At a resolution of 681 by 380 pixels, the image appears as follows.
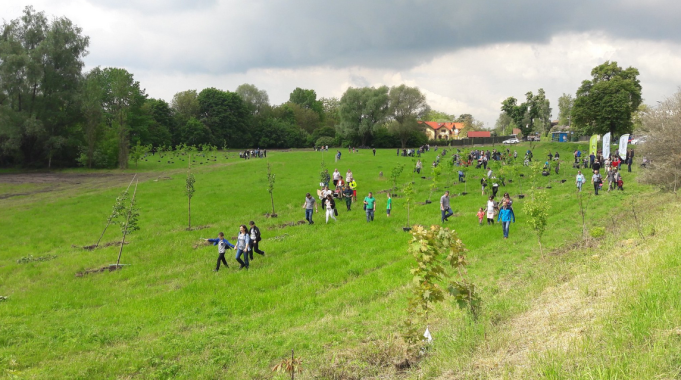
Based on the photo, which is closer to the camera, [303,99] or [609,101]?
[609,101]

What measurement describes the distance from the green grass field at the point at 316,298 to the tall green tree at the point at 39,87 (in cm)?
3001

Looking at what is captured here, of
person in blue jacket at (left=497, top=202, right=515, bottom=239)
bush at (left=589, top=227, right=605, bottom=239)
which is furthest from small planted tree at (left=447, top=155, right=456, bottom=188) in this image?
bush at (left=589, top=227, right=605, bottom=239)

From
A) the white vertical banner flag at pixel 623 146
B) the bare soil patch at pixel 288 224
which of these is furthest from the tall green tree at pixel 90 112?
the white vertical banner flag at pixel 623 146

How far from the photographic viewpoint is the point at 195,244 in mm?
19266

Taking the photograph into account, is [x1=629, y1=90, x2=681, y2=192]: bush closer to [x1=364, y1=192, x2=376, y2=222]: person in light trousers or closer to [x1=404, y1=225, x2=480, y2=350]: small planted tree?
[x1=364, y1=192, x2=376, y2=222]: person in light trousers

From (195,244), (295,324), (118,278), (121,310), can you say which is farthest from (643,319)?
(195,244)

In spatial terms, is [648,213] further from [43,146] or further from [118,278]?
[43,146]

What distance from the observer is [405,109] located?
82875mm

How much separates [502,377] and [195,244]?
55.3 feet

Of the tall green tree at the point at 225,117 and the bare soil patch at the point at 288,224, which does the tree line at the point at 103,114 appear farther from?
the bare soil patch at the point at 288,224

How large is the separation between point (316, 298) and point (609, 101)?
6255 cm

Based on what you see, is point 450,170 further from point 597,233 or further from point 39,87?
point 39,87

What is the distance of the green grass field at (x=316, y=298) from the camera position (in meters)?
6.02

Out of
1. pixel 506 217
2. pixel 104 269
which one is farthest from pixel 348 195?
pixel 104 269
